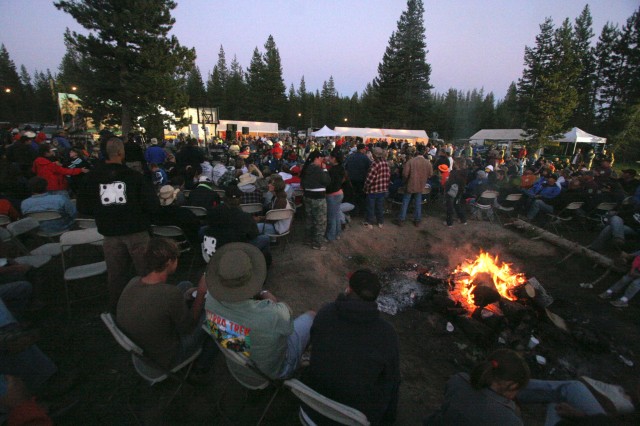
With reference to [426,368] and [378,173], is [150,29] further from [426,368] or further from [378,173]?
[426,368]

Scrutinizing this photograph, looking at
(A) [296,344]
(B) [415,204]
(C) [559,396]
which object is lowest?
(C) [559,396]

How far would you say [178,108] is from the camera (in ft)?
60.3

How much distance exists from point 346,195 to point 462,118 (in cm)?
7225

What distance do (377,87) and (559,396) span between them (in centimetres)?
4867

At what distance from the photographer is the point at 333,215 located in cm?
644

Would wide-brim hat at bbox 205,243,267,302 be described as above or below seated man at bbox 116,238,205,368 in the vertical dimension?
above

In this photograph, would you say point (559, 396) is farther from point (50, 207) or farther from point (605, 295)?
point (50, 207)

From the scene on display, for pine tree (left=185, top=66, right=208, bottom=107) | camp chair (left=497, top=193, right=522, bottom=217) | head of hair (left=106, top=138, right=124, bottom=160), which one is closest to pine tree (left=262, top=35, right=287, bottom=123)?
pine tree (left=185, top=66, right=208, bottom=107)

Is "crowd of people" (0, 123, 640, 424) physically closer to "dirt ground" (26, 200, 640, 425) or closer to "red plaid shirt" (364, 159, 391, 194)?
"dirt ground" (26, 200, 640, 425)

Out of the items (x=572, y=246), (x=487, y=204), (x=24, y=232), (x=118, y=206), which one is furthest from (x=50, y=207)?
(x=572, y=246)

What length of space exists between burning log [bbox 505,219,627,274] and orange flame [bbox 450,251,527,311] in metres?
1.66

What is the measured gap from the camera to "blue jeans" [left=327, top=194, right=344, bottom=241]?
247 inches

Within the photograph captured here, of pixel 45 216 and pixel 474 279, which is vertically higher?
pixel 45 216

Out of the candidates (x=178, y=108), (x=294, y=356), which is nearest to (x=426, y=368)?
(x=294, y=356)
